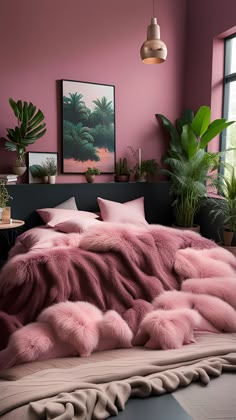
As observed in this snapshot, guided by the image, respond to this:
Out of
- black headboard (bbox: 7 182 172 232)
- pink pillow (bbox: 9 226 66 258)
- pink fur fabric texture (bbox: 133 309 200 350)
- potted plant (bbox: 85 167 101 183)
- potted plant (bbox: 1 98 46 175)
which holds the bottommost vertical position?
pink fur fabric texture (bbox: 133 309 200 350)

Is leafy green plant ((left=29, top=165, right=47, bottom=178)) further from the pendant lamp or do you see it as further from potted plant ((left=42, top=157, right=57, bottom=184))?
the pendant lamp


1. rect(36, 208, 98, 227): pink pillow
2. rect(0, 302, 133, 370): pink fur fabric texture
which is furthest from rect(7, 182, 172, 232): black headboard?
rect(0, 302, 133, 370): pink fur fabric texture

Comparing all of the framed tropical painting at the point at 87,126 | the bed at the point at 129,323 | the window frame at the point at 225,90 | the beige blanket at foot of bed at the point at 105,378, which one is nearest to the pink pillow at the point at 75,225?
the bed at the point at 129,323

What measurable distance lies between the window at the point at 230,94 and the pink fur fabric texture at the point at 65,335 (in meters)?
3.41

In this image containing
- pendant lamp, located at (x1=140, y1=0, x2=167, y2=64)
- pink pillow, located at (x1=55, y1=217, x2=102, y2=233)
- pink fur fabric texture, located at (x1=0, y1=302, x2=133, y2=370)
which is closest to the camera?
pink fur fabric texture, located at (x1=0, y1=302, x2=133, y2=370)

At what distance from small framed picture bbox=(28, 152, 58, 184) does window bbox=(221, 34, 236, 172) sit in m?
2.31

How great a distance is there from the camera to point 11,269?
2.38 metres

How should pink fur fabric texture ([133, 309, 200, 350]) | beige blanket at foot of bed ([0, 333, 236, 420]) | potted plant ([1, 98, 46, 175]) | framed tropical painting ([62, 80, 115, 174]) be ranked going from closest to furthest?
beige blanket at foot of bed ([0, 333, 236, 420])
pink fur fabric texture ([133, 309, 200, 350])
potted plant ([1, 98, 46, 175])
framed tropical painting ([62, 80, 115, 174])

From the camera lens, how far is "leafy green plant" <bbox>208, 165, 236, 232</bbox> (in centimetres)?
431

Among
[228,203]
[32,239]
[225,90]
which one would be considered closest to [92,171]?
[32,239]

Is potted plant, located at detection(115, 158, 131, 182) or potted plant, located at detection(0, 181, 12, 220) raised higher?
potted plant, located at detection(115, 158, 131, 182)

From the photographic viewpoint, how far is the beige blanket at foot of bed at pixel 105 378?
1523 millimetres

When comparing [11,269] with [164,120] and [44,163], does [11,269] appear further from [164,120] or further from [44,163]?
[164,120]

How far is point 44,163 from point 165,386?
11.3 feet
